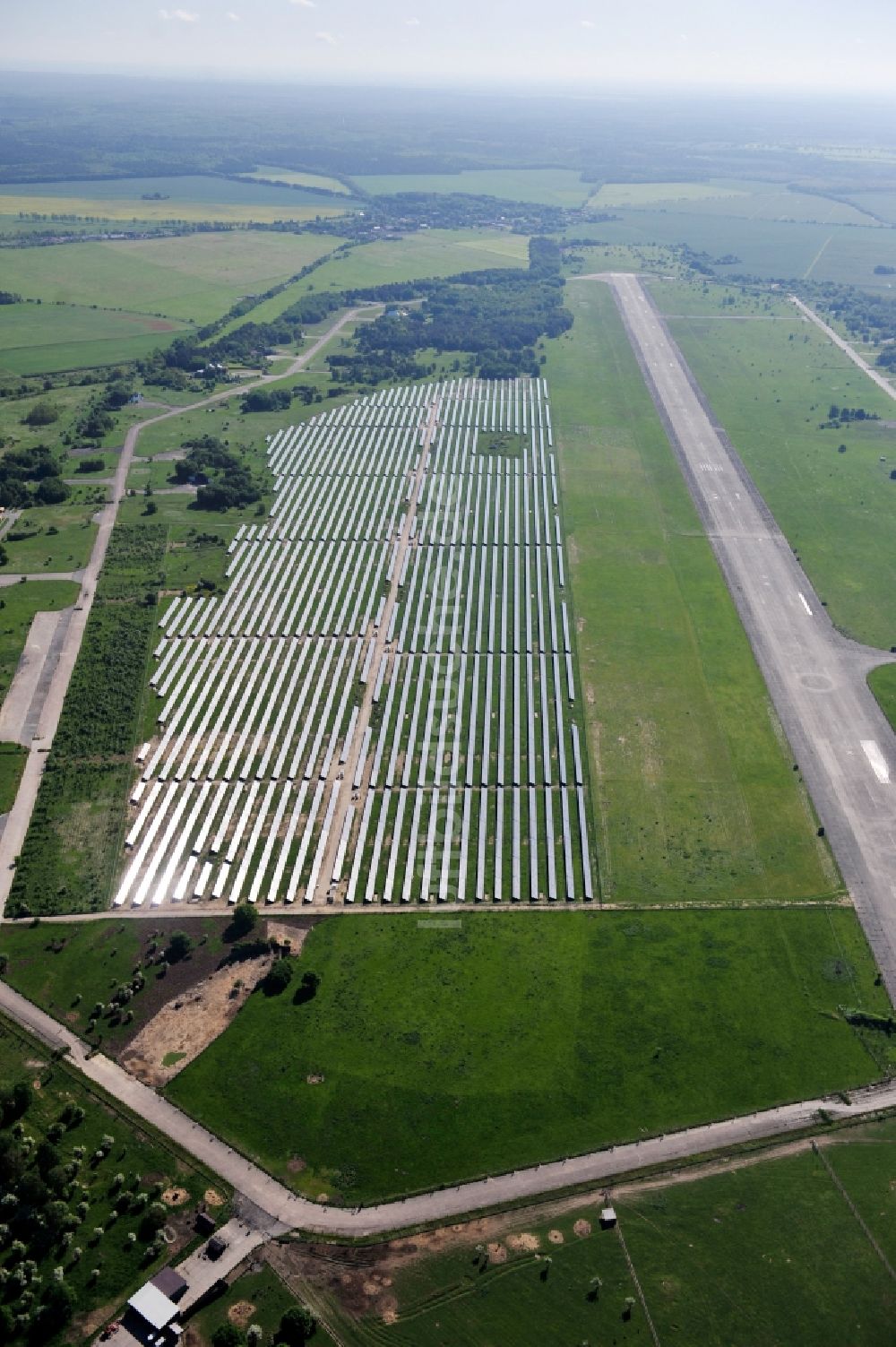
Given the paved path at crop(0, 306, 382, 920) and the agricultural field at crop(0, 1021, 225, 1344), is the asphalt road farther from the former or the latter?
the paved path at crop(0, 306, 382, 920)

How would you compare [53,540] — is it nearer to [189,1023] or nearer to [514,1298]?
[189,1023]

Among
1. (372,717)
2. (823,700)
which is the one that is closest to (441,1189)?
(372,717)

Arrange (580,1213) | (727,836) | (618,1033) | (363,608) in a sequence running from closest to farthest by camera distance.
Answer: (580,1213) → (618,1033) → (727,836) → (363,608)

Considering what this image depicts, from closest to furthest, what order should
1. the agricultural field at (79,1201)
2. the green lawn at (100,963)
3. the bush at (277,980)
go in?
the agricultural field at (79,1201)
the green lawn at (100,963)
the bush at (277,980)

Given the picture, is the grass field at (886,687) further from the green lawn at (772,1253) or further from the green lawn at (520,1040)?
the green lawn at (772,1253)

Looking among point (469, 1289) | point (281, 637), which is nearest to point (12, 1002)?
point (469, 1289)

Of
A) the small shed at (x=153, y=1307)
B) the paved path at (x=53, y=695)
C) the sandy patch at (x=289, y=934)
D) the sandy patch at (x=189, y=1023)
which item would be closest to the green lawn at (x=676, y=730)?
the sandy patch at (x=289, y=934)

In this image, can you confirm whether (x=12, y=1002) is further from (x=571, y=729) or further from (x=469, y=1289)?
(x=571, y=729)
